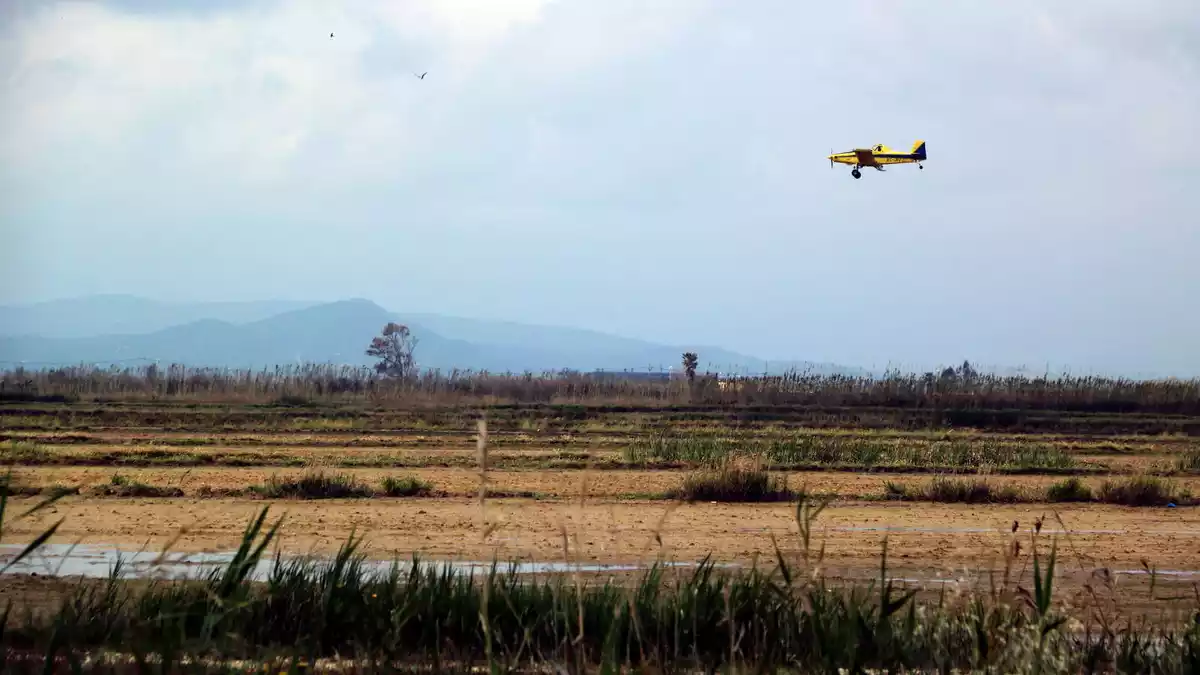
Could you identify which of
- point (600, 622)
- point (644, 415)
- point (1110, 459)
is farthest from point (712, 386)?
point (600, 622)

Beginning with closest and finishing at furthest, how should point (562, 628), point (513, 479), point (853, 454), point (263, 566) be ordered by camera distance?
point (562, 628)
point (263, 566)
point (513, 479)
point (853, 454)

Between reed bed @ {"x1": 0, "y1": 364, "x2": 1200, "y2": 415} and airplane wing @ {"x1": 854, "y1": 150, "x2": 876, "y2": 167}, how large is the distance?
12031 mm

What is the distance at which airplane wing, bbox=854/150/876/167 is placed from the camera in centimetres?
4094

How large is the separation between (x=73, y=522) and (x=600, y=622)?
1097cm

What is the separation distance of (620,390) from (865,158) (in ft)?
55.7

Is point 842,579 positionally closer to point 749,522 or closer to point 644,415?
point 749,522

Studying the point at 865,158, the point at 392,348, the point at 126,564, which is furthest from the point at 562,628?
the point at 392,348

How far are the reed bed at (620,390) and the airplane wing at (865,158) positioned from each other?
12031mm

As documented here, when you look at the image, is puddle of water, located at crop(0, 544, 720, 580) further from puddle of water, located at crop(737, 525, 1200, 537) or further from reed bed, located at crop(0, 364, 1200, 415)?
reed bed, located at crop(0, 364, 1200, 415)

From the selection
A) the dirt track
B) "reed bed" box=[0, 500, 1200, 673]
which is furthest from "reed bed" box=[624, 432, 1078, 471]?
"reed bed" box=[0, 500, 1200, 673]

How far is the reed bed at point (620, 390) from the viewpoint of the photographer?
1980 inches

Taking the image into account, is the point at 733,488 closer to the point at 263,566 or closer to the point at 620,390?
the point at 263,566

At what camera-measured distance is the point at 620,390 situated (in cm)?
5309

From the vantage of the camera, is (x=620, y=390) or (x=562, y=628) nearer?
(x=562, y=628)
